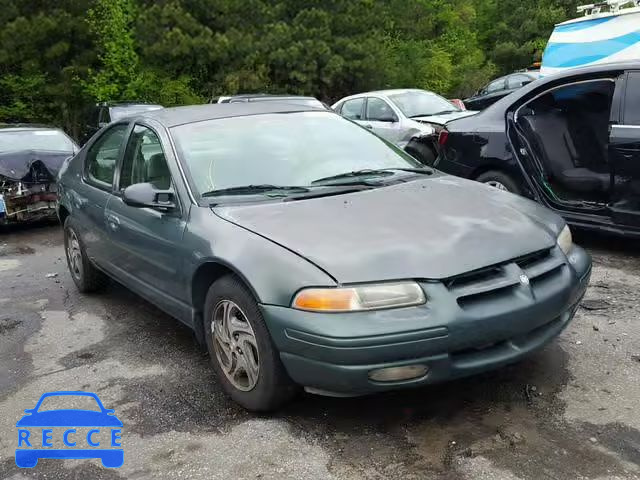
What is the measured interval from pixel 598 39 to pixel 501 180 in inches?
210

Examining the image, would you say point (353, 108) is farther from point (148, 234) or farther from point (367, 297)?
point (367, 297)

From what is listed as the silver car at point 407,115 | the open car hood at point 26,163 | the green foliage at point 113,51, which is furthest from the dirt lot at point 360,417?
the green foliage at point 113,51

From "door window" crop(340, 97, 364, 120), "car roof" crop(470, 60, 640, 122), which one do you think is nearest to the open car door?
"car roof" crop(470, 60, 640, 122)

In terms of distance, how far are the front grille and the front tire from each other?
87 centimetres

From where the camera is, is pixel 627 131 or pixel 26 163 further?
pixel 26 163

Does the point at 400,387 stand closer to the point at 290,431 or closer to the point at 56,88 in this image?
the point at 290,431

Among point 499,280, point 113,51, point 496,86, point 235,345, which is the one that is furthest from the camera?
point 113,51

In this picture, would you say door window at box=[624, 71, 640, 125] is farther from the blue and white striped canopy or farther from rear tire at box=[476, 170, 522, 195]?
the blue and white striped canopy

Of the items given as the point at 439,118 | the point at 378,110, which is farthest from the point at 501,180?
the point at 378,110

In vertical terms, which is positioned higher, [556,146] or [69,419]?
[556,146]

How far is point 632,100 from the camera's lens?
5.13m

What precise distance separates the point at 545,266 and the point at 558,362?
2.48 feet

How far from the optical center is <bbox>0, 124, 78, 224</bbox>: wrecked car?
8180mm

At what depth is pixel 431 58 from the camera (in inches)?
1105
